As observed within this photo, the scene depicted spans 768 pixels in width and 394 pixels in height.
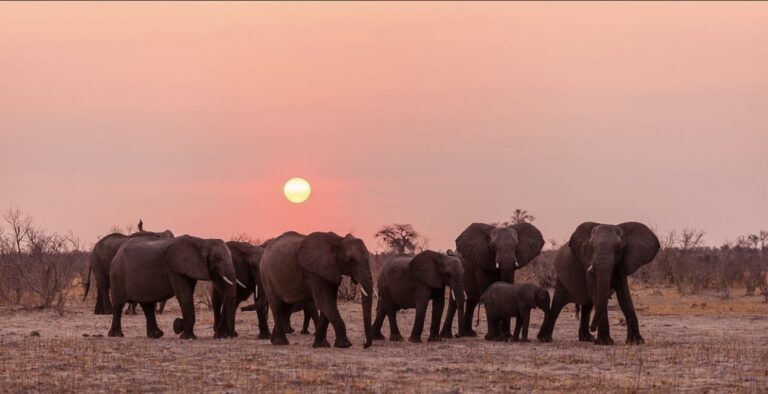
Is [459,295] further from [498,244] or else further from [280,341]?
[280,341]

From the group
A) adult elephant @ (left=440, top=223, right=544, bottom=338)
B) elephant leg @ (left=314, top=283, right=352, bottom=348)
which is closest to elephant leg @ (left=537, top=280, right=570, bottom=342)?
adult elephant @ (left=440, top=223, right=544, bottom=338)

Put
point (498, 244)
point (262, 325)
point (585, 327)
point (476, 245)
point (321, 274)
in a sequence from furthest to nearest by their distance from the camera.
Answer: point (476, 245) < point (498, 244) < point (262, 325) < point (585, 327) < point (321, 274)

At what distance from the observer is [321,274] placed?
66.8 ft

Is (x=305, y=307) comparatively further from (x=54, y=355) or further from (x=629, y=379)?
(x=629, y=379)

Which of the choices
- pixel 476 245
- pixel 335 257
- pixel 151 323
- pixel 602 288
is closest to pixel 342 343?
pixel 335 257

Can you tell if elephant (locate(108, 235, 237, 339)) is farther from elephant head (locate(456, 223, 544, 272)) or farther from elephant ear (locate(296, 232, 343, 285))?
elephant head (locate(456, 223, 544, 272))

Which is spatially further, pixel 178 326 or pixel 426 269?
pixel 178 326

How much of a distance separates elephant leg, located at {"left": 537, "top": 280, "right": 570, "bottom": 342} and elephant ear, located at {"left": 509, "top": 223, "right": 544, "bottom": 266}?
1444 mm

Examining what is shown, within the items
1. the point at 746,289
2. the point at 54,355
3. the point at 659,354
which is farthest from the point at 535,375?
the point at 746,289

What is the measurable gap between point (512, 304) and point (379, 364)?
4.81 meters

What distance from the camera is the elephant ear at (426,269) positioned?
22188mm

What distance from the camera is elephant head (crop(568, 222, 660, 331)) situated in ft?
69.6

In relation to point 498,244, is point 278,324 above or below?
below

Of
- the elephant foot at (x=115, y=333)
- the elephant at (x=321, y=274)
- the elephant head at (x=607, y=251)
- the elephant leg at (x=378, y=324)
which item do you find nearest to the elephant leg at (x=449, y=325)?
the elephant leg at (x=378, y=324)
